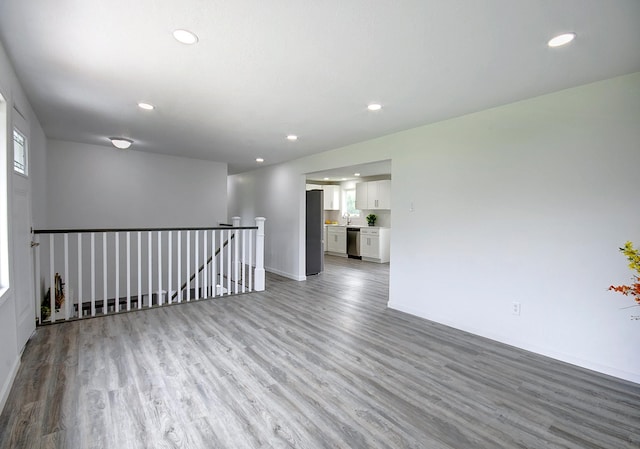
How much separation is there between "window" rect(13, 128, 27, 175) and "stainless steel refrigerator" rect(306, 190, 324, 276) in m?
4.48

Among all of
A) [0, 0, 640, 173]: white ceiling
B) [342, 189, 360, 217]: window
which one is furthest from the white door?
[342, 189, 360, 217]: window

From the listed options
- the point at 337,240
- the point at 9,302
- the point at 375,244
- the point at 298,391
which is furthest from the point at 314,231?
the point at 9,302

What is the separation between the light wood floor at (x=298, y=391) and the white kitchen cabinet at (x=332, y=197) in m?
6.56

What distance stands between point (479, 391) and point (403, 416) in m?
0.73

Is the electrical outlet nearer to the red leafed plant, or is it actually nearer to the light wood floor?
the light wood floor

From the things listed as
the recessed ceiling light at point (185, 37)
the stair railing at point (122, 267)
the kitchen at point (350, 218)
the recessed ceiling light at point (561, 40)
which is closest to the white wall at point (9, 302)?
the recessed ceiling light at point (185, 37)

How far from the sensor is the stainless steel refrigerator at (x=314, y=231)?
653 cm

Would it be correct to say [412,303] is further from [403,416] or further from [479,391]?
[403,416]

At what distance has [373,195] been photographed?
8.48m

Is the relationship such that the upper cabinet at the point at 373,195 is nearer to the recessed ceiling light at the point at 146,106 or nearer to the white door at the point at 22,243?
the recessed ceiling light at the point at 146,106

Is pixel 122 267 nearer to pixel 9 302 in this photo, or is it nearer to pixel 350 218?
pixel 9 302

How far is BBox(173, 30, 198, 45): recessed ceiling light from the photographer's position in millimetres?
1896

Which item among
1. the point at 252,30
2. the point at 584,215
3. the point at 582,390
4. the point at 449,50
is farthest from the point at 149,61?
the point at 582,390

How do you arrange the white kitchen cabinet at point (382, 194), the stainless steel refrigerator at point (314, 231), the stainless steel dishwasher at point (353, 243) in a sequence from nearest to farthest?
1. the stainless steel refrigerator at point (314, 231)
2. the white kitchen cabinet at point (382, 194)
3. the stainless steel dishwasher at point (353, 243)
